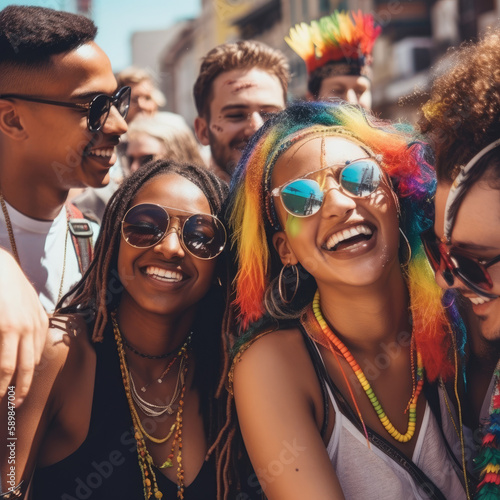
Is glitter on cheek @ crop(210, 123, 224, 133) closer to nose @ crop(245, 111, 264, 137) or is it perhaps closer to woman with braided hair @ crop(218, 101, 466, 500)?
nose @ crop(245, 111, 264, 137)

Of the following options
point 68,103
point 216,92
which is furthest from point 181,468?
point 216,92

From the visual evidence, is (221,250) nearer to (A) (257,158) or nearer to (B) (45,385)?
Result: (A) (257,158)

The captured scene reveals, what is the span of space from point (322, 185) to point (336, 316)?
0.48m

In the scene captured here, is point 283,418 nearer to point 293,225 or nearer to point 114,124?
point 293,225

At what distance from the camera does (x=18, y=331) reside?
1.75m

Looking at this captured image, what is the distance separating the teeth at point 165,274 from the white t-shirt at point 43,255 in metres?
0.67

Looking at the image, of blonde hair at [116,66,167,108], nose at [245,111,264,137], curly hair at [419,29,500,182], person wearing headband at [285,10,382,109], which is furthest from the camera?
blonde hair at [116,66,167,108]

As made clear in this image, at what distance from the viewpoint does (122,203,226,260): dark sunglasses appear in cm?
244

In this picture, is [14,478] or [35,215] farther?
[35,215]

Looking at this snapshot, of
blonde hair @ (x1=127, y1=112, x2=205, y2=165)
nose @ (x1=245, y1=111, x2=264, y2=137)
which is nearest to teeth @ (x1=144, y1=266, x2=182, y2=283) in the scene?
nose @ (x1=245, y1=111, x2=264, y2=137)

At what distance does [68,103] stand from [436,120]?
171 centimetres

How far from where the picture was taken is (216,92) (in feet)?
12.8

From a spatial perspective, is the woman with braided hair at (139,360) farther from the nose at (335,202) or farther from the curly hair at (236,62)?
the curly hair at (236,62)

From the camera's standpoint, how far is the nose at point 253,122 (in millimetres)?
3678
